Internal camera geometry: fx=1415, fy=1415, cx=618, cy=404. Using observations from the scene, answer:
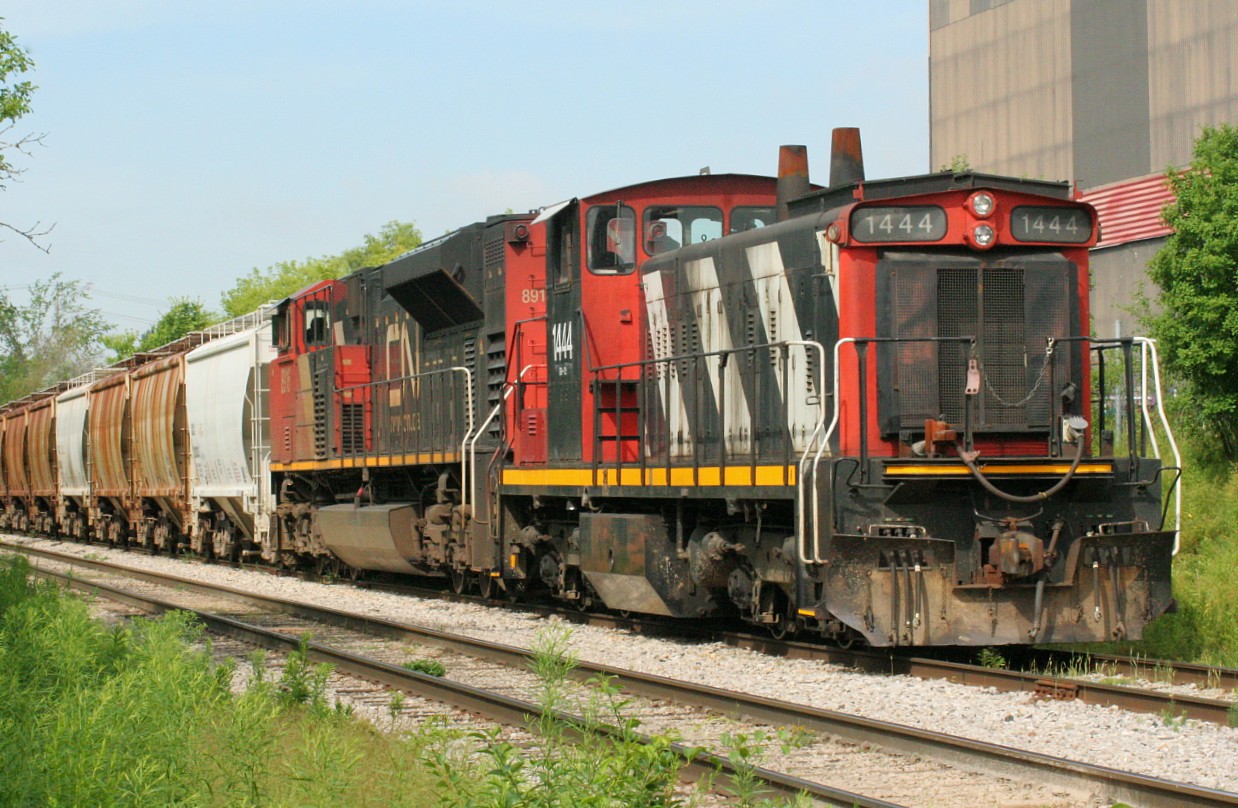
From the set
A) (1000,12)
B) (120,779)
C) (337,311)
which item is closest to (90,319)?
(1000,12)

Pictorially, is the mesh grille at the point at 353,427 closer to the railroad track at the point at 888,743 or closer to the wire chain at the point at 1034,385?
the railroad track at the point at 888,743

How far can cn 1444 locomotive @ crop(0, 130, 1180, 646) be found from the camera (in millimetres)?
9219

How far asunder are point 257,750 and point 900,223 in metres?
5.81

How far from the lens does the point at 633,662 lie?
10.5 metres

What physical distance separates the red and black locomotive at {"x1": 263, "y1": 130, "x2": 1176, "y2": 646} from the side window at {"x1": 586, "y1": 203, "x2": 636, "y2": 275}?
2 centimetres

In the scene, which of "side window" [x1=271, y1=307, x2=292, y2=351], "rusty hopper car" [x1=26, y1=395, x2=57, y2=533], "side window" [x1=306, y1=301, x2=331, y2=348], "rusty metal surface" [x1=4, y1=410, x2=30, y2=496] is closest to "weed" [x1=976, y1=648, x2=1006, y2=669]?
"side window" [x1=306, y1=301, x2=331, y2=348]

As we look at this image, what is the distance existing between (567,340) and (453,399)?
8.79 feet

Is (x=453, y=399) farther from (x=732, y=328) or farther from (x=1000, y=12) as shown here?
(x=1000, y=12)

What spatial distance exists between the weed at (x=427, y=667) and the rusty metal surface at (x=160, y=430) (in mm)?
15614

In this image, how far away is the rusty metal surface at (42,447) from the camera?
1394 inches

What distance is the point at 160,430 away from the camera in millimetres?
26031

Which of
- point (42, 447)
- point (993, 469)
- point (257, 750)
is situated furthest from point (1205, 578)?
point (42, 447)

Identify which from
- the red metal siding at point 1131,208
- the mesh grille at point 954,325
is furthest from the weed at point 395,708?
the red metal siding at point 1131,208

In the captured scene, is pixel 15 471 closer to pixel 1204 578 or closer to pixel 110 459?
pixel 110 459
